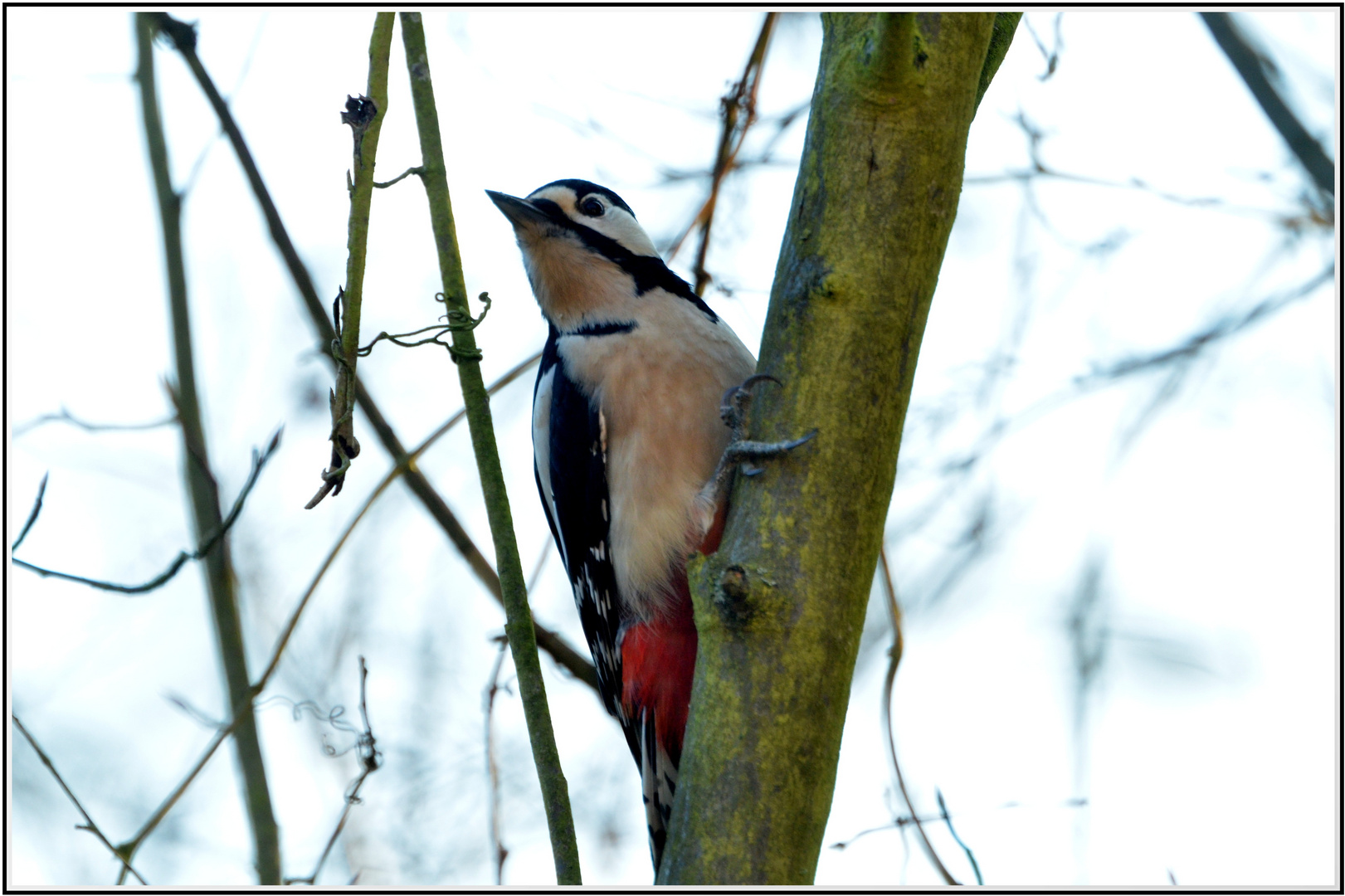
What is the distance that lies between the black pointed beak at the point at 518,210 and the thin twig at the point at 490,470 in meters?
0.73

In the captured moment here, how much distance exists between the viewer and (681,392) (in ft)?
10.5

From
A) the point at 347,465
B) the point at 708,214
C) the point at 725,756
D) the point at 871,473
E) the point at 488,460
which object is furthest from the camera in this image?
the point at 708,214

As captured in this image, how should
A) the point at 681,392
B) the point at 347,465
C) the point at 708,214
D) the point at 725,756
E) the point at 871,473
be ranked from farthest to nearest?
the point at 708,214, the point at 681,392, the point at 347,465, the point at 871,473, the point at 725,756

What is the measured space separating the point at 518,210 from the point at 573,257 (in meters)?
0.23

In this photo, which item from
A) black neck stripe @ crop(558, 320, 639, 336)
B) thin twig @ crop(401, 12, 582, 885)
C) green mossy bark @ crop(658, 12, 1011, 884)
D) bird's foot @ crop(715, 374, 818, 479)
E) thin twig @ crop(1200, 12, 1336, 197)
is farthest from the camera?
black neck stripe @ crop(558, 320, 639, 336)

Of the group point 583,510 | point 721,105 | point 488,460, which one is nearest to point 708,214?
point 721,105

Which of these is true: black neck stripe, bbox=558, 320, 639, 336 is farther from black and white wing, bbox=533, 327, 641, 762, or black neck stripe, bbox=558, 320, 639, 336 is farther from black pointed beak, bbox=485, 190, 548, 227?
black pointed beak, bbox=485, 190, 548, 227

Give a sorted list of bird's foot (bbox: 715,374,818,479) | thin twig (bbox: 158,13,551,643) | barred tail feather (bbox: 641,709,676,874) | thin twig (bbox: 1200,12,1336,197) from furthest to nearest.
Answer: barred tail feather (bbox: 641,709,676,874)
thin twig (bbox: 158,13,551,643)
thin twig (bbox: 1200,12,1336,197)
bird's foot (bbox: 715,374,818,479)

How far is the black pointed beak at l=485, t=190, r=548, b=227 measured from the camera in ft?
11.8

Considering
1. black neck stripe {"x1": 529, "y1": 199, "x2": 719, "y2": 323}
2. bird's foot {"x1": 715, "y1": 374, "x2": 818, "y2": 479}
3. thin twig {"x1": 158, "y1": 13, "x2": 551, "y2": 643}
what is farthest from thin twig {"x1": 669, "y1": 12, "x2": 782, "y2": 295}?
thin twig {"x1": 158, "y1": 13, "x2": 551, "y2": 643}

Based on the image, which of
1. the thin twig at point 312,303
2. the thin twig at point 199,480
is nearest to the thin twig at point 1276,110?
the thin twig at point 312,303

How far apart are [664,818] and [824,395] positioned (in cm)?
171

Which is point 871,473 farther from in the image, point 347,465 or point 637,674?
point 637,674

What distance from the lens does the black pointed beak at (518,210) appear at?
3586 millimetres
